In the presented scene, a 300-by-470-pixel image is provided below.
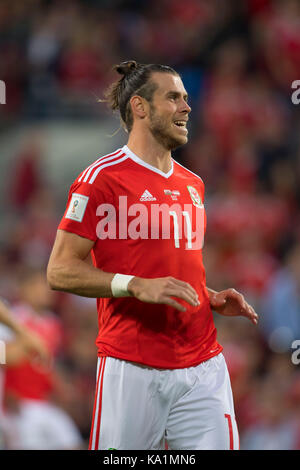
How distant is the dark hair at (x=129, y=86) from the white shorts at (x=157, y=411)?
114cm

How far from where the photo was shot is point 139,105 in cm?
360

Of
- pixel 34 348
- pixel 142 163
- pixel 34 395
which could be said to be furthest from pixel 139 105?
pixel 34 395

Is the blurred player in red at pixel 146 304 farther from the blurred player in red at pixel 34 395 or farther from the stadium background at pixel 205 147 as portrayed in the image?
the blurred player in red at pixel 34 395

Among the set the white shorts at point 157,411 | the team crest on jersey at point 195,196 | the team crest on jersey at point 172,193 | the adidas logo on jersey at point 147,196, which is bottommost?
the white shorts at point 157,411

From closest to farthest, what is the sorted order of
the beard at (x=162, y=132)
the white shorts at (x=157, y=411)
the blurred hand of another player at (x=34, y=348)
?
the white shorts at (x=157, y=411), the beard at (x=162, y=132), the blurred hand of another player at (x=34, y=348)

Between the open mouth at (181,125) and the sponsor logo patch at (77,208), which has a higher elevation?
the open mouth at (181,125)

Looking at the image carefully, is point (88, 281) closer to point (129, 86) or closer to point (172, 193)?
point (172, 193)

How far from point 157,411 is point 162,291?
0.60m

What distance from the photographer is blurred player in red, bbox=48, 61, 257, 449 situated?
3.32m

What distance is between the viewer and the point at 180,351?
3.41m

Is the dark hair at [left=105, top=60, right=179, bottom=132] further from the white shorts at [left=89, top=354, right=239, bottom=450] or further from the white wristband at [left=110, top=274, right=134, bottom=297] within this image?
the white shorts at [left=89, top=354, right=239, bottom=450]

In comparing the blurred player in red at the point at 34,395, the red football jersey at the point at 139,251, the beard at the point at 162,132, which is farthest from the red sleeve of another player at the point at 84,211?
the blurred player in red at the point at 34,395

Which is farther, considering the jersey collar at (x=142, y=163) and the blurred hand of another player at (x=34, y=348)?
→ the blurred hand of another player at (x=34, y=348)

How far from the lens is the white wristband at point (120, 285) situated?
10.4ft
